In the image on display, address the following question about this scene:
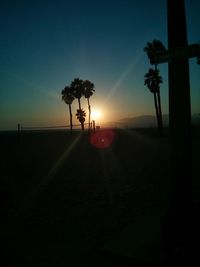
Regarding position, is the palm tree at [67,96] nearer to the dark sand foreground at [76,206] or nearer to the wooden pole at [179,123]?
the dark sand foreground at [76,206]

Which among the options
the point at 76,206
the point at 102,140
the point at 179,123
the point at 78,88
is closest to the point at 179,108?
the point at 179,123

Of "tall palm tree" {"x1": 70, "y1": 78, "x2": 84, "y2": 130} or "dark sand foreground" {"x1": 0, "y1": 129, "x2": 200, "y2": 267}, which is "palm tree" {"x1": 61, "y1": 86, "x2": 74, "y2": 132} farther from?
"dark sand foreground" {"x1": 0, "y1": 129, "x2": 200, "y2": 267}

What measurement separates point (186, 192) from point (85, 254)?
2.24m

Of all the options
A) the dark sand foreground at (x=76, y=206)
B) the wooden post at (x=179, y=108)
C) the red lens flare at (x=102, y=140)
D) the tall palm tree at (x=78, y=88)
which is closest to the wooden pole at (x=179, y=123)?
the wooden post at (x=179, y=108)

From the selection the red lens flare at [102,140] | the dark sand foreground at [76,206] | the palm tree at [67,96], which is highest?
the palm tree at [67,96]

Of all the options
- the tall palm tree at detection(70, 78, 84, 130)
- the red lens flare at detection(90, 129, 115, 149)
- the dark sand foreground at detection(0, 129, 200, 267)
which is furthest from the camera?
the tall palm tree at detection(70, 78, 84, 130)

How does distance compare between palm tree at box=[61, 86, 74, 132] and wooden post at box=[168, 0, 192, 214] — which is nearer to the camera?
wooden post at box=[168, 0, 192, 214]

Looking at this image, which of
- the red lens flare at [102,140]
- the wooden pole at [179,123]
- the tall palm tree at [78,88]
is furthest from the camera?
the tall palm tree at [78,88]

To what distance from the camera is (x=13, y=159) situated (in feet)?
64.0

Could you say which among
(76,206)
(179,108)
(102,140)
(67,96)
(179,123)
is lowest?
(76,206)

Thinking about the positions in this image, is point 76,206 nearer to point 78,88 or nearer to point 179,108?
point 179,108

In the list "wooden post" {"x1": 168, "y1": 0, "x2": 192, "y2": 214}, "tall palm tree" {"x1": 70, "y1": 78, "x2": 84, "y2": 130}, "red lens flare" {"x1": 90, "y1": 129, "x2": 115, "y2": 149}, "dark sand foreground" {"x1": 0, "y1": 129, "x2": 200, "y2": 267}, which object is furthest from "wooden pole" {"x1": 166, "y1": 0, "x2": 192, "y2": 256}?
"tall palm tree" {"x1": 70, "y1": 78, "x2": 84, "y2": 130}

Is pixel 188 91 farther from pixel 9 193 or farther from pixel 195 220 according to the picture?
pixel 9 193

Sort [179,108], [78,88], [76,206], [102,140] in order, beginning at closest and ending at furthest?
[179,108], [76,206], [102,140], [78,88]
